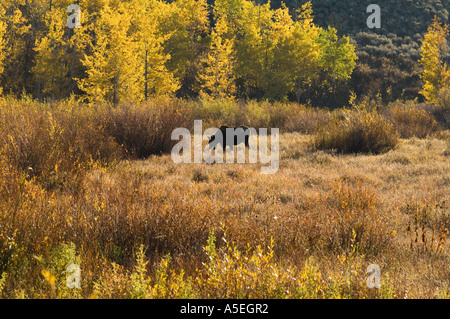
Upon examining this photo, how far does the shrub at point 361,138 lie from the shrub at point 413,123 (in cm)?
296

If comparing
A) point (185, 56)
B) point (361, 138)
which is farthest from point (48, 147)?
point (185, 56)

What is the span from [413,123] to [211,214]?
11.7m

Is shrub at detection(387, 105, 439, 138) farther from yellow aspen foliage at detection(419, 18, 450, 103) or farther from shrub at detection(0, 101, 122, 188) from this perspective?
yellow aspen foliage at detection(419, 18, 450, 103)

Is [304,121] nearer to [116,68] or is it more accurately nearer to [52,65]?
[116,68]

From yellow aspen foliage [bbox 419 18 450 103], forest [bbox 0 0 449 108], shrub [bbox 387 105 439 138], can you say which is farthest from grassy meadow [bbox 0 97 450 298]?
yellow aspen foliage [bbox 419 18 450 103]

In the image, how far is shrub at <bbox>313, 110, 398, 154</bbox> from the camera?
955 centimetres

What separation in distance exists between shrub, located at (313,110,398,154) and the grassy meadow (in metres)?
0.03

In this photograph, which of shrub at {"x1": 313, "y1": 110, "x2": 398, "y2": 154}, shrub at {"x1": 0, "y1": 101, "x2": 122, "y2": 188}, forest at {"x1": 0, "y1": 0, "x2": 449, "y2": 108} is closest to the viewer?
shrub at {"x1": 0, "y1": 101, "x2": 122, "y2": 188}

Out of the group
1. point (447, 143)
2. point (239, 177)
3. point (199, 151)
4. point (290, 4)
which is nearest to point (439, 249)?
point (239, 177)

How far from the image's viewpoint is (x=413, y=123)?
12867mm
